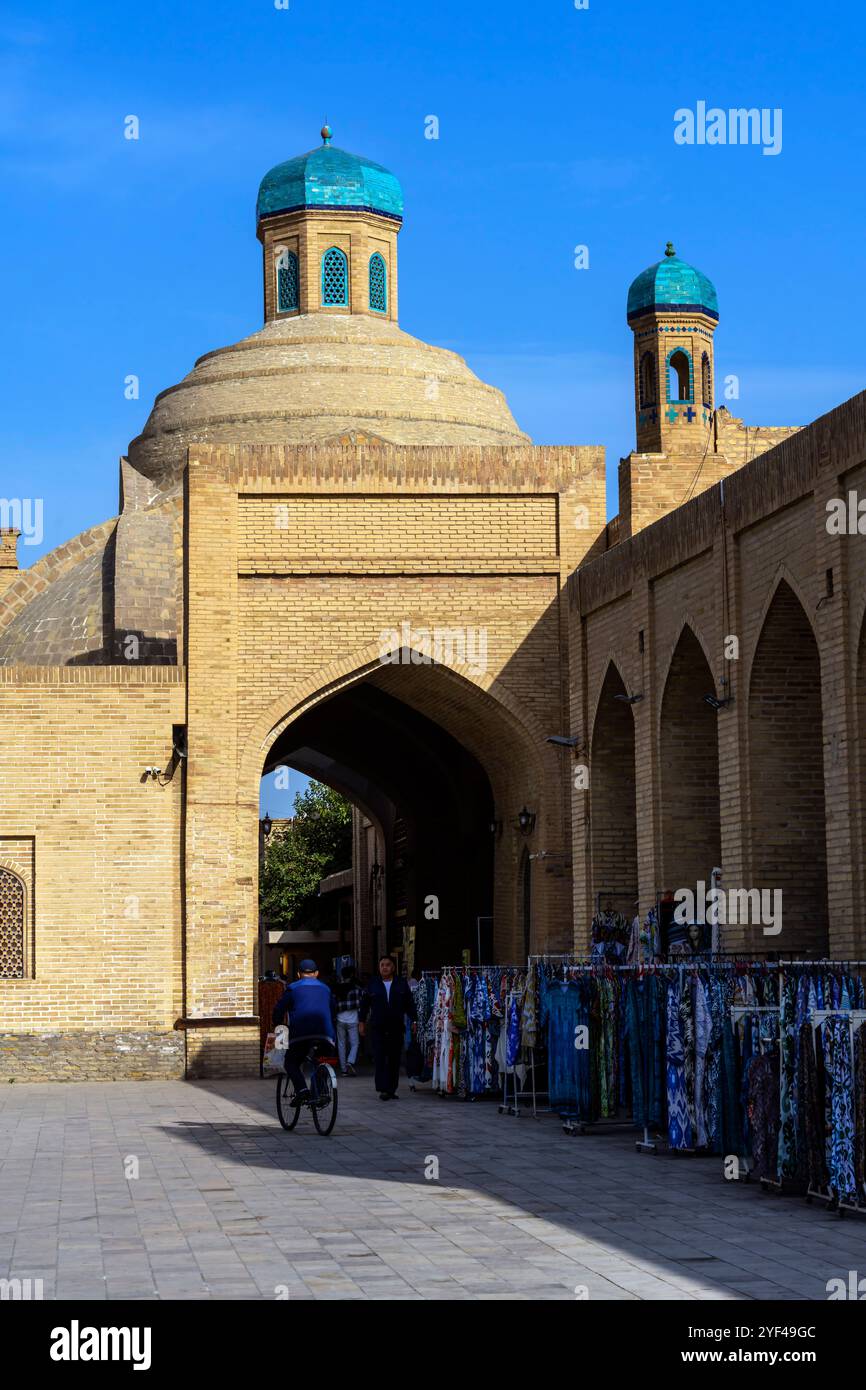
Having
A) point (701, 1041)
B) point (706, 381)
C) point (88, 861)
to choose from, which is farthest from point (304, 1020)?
point (706, 381)

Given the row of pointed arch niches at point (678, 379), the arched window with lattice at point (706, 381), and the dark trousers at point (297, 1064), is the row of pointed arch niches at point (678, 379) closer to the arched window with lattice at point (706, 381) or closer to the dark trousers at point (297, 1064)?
the arched window with lattice at point (706, 381)

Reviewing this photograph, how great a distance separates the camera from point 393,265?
95.0 ft

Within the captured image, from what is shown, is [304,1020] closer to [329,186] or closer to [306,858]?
[329,186]

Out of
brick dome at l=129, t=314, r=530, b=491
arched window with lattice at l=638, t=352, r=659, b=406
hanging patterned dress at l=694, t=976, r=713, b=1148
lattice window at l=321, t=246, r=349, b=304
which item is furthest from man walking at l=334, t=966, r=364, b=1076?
lattice window at l=321, t=246, r=349, b=304

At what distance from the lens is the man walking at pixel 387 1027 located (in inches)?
639

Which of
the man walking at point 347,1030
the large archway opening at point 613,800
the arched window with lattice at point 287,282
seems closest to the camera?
the large archway opening at point 613,800

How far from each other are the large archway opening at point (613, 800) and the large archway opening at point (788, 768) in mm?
3876

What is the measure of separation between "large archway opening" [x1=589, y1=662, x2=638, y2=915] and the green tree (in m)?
25.2

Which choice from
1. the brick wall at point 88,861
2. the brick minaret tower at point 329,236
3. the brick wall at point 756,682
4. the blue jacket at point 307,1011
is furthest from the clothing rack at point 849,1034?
the brick minaret tower at point 329,236

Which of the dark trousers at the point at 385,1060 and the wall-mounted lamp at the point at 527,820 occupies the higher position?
the wall-mounted lamp at the point at 527,820

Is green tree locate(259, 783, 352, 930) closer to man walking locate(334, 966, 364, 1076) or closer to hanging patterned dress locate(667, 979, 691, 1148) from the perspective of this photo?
man walking locate(334, 966, 364, 1076)

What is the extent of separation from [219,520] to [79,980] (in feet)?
16.0
